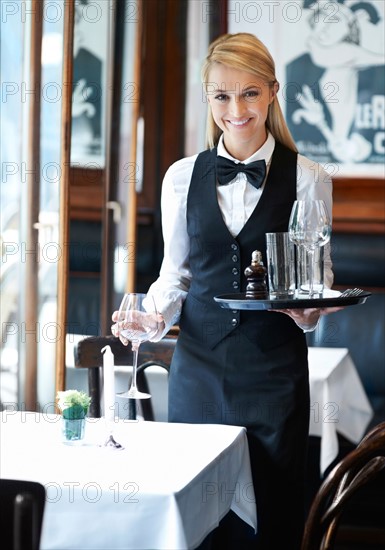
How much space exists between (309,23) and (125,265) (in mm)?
1704

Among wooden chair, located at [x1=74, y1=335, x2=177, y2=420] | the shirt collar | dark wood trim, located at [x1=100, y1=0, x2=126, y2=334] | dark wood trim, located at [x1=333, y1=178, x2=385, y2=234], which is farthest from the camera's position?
dark wood trim, located at [x1=333, y1=178, x2=385, y2=234]

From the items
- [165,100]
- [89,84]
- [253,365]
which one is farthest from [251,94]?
[165,100]

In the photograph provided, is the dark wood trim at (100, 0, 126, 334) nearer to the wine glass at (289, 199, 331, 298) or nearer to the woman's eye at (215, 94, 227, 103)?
the woman's eye at (215, 94, 227, 103)

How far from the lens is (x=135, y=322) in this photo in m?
2.33

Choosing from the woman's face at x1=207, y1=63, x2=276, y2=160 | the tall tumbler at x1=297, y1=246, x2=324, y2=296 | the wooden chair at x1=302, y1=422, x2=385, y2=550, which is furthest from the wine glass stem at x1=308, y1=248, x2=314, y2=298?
the wooden chair at x1=302, y1=422, x2=385, y2=550

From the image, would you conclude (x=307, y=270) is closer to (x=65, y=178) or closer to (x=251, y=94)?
(x=251, y=94)

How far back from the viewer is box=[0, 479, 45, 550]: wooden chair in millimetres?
1301

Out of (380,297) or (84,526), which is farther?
(380,297)

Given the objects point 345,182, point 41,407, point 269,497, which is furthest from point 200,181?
point 345,182

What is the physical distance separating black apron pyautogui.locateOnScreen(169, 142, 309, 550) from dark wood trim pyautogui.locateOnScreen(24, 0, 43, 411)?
1577 millimetres

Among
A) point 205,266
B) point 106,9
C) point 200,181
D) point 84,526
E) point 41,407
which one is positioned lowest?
point 41,407

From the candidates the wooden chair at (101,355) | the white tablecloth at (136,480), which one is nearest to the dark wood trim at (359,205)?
the wooden chair at (101,355)

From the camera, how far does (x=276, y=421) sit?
2410 millimetres

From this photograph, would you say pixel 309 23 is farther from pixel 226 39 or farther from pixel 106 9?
pixel 226 39
